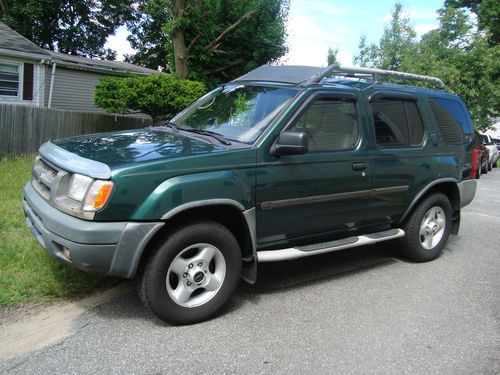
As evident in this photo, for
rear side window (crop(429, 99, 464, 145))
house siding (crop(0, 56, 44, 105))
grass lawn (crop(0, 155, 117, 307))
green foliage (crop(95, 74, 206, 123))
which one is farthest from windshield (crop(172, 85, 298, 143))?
house siding (crop(0, 56, 44, 105))

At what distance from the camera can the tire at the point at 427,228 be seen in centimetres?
554

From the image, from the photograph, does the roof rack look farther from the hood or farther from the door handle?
the hood

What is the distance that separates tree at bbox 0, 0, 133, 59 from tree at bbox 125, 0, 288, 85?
1436 cm

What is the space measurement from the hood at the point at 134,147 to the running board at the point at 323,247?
39.6 inches

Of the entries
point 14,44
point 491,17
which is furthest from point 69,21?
point 491,17

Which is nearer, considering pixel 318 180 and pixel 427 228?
pixel 318 180

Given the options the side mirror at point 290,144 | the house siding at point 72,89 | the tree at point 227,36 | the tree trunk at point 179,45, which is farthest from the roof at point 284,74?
the house siding at point 72,89

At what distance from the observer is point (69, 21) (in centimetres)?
3481

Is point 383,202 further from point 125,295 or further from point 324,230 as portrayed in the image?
point 125,295

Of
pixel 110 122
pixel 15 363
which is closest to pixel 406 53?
pixel 110 122

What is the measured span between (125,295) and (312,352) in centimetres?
173

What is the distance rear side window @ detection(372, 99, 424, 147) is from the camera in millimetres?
5008

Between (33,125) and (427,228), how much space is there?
1104cm

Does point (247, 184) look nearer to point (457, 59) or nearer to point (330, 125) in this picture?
point (330, 125)
